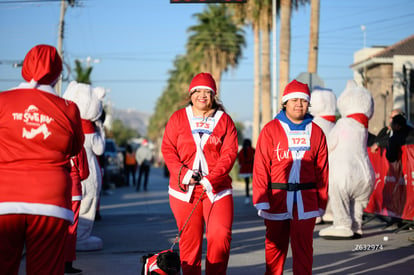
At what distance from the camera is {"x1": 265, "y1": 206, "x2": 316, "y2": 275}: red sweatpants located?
6.09 meters

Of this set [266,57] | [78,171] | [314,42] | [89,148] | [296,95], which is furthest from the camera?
[266,57]

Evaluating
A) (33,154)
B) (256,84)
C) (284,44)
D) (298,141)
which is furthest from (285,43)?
(33,154)

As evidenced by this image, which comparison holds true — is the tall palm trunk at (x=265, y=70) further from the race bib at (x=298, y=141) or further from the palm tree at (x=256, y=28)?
the race bib at (x=298, y=141)

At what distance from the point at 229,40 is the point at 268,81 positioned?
18.1 metres

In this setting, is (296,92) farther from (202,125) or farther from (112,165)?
(112,165)

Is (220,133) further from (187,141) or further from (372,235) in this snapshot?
A: (372,235)

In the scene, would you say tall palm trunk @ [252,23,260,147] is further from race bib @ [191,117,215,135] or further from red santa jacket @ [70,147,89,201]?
race bib @ [191,117,215,135]

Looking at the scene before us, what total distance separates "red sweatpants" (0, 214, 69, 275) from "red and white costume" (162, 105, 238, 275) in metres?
A: 1.84

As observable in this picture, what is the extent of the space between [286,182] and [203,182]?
930 millimetres

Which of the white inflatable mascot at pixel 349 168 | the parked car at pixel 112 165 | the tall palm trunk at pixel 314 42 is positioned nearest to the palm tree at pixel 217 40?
the parked car at pixel 112 165

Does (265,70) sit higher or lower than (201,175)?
higher

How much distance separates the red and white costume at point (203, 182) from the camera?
585cm

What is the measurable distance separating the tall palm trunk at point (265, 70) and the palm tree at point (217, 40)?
16.3 m

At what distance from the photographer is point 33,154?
167 inches
